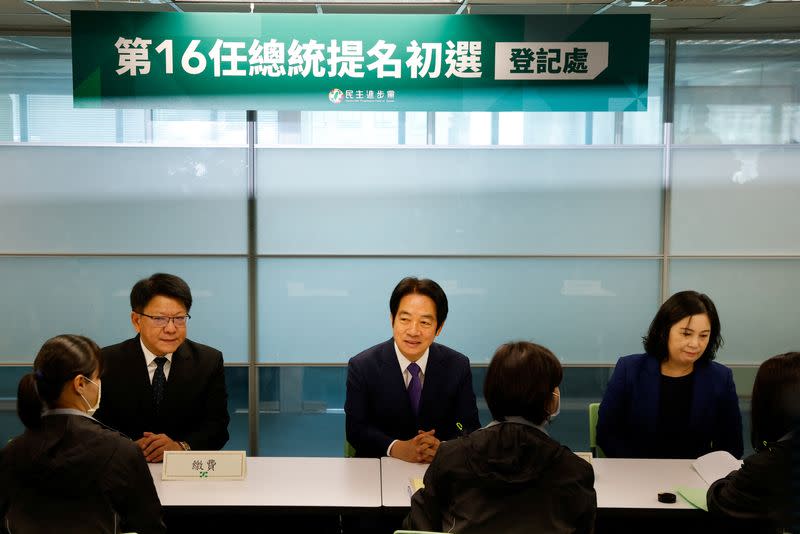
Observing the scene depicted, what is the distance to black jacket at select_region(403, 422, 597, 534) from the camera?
→ 7.39 feet

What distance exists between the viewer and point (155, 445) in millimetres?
3350

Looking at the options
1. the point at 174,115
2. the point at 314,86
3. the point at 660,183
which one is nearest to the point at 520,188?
the point at 660,183

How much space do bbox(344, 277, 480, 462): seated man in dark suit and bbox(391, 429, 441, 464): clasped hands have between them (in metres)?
0.22

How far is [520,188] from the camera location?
5.45 m

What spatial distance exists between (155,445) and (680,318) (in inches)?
91.9

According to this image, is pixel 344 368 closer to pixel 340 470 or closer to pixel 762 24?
pixel 340 470

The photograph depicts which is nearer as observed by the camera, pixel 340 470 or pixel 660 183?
pixel 340 470

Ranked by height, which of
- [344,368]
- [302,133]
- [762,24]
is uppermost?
[762,24]

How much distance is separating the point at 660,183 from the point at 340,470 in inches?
128

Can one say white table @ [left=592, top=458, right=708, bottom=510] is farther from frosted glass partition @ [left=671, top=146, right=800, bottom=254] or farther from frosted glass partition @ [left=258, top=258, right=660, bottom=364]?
frosted glass partition @ [left=671, top=146, right=800, bottom=254]

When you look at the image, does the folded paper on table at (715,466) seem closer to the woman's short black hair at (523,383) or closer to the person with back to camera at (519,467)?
the person with back to camera at (519,467)

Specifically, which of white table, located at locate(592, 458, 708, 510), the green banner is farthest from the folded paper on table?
the green banner

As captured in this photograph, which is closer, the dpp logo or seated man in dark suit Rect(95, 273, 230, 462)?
seated man in dark suit Rect(95, 273, 230, 462)

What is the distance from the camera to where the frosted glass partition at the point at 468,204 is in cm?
542
